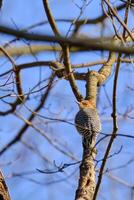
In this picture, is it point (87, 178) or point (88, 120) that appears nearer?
point (87, 178)

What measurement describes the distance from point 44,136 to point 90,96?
1.62 m

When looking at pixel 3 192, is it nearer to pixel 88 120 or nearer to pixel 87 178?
pixel 87 178

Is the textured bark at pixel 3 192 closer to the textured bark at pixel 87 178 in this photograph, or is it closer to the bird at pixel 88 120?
the textured bark at pixel 87 178

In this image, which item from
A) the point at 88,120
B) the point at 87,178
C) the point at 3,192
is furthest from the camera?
the point at 88,120

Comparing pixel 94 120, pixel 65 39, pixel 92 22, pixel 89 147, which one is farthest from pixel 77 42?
pixel 92 22

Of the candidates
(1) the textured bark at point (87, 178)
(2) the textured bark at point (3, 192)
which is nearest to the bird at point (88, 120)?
(1) the textured bark at point (87, 178)

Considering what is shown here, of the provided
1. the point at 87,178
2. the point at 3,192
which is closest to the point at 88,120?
the point at 87,178

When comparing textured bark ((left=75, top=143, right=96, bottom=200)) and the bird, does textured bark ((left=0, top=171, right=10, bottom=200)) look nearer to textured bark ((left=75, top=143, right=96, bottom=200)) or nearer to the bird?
textured bark ((left=75, top=143, right=96, bottom=200))

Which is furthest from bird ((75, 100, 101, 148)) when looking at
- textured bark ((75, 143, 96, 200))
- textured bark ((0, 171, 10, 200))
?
textured bark ((0, 171, 10, 200))

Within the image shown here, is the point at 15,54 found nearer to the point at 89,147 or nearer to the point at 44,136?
the point at 44,136

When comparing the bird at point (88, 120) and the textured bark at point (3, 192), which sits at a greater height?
the bird at point (88, 120)

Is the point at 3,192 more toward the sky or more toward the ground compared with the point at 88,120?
more toward the ground

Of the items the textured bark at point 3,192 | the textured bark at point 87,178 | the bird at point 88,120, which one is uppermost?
the bird at point 88,120

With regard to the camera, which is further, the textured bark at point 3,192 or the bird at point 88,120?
the bird at point 88,120
